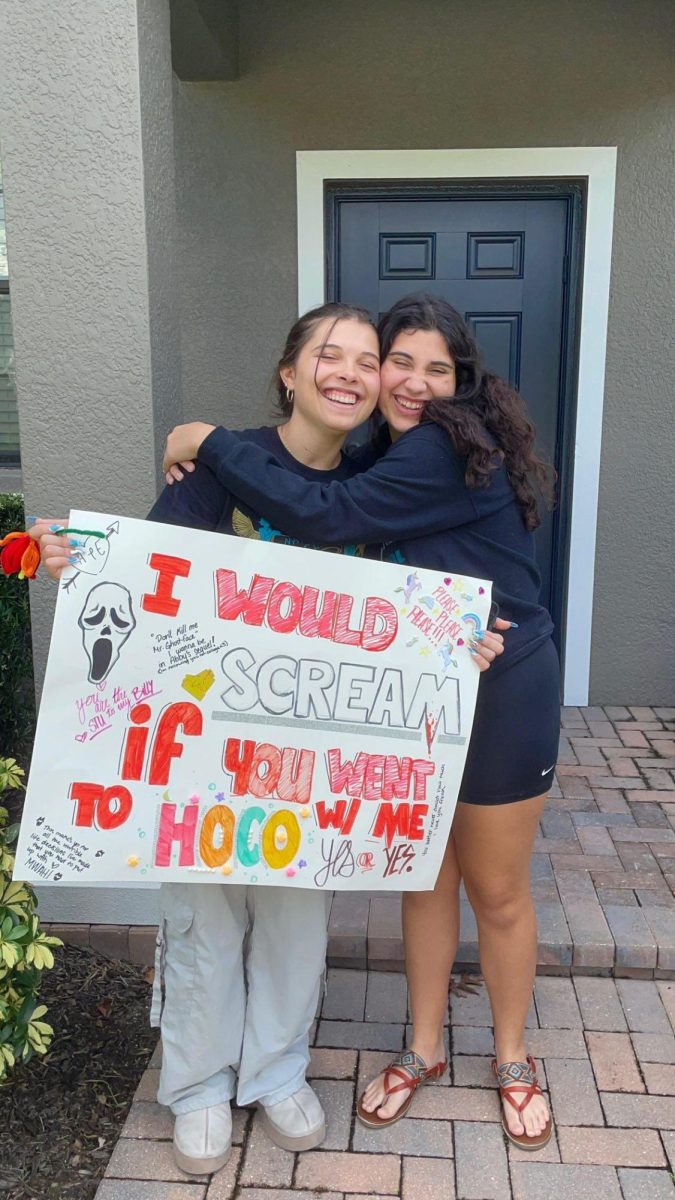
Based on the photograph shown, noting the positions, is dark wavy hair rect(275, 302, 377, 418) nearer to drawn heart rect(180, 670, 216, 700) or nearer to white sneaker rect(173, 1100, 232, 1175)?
drawn heart rect(180, 670, 216, 700)

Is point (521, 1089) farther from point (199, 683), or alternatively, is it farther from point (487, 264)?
point (487, 264)

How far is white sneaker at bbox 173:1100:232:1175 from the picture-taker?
1.90 metres

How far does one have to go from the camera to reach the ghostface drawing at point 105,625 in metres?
1.67

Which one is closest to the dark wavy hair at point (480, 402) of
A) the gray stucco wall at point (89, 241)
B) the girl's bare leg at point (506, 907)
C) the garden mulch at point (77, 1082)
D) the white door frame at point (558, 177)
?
the girl's bare leg at point (506, 907)

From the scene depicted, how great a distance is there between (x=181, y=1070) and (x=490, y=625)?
1145mm

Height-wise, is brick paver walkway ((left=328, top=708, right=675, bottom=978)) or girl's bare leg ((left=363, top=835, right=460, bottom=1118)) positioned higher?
girl's bare leg ((left=363, top=835, right=460, bottom=1118))

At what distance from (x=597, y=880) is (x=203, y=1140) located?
1.50 metres

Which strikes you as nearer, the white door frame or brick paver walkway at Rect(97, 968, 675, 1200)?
brick paver walkway at Rect(97, 968, 675, 1200)

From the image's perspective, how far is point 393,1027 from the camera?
7.74 ft

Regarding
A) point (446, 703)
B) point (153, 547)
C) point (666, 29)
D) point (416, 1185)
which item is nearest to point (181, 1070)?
point (416, 1185)

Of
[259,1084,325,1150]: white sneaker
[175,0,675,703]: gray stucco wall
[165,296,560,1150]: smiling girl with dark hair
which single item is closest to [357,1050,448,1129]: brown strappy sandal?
[165,296,560,1150]: smiling girl with dark hair

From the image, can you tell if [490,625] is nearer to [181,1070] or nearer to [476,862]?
[476,862]

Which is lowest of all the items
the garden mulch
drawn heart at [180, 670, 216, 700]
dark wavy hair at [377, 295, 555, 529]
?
the garden mulch

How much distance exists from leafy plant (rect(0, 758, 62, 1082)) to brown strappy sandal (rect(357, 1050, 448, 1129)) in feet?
2.40
